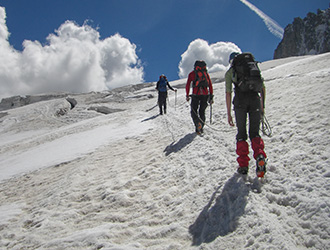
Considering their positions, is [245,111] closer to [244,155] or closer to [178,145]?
[244,155]

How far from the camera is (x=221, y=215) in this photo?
3.09 metres

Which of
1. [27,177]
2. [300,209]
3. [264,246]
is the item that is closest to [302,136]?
[300,209]

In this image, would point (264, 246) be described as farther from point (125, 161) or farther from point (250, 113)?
point (125, 161)

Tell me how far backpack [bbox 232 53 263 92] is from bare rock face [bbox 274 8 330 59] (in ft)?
659

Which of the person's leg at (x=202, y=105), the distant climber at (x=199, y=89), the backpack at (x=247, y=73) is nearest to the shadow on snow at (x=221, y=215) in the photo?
the backpack at (x=247, y=73)

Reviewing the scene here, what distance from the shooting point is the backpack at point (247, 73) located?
3.48 meters

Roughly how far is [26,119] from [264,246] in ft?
91.7

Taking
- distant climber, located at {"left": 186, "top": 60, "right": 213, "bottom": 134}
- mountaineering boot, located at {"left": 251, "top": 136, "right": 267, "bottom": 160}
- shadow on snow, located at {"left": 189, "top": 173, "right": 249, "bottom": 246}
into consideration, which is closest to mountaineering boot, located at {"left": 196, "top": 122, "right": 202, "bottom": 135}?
distant climber, located at {"left": 186, "top": 60, "right": 213, "bottom": 134}

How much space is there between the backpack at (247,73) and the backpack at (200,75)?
371cm

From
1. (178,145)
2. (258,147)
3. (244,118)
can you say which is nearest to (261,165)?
(258,147)

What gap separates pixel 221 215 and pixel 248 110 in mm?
1935

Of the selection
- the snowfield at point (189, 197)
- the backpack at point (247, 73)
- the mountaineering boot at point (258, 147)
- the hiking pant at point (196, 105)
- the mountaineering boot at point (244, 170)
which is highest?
the backpack at point (247, 73)

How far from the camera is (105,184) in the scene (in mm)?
5094

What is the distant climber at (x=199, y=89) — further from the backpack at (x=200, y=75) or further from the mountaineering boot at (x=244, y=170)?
the mountaineering boot at (x=244, y=170)
